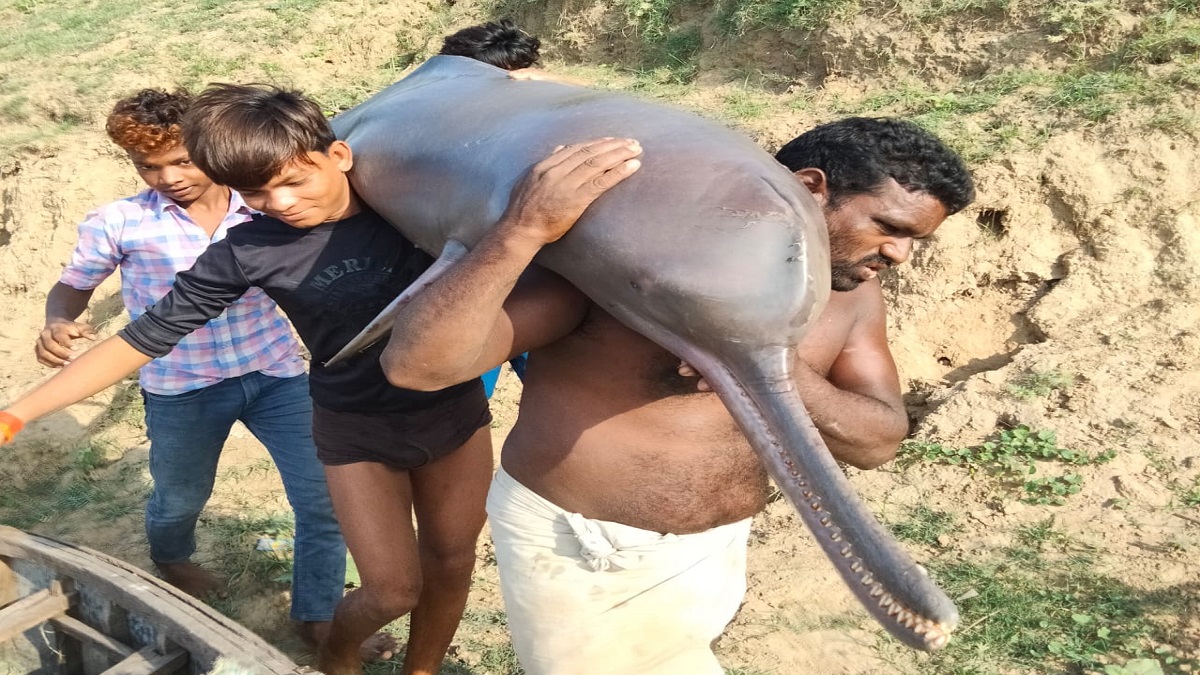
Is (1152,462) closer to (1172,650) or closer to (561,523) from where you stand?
(1172,650)

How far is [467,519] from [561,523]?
810 millimetres

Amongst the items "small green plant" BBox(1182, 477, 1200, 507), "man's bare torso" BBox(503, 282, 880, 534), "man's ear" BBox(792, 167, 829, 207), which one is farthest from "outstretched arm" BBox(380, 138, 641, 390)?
"small green plant" BBox(1182, 477, 1200, 507)

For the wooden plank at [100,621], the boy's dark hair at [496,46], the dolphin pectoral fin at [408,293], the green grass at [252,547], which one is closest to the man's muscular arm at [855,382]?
the dolphin pectoral fin at [408,293]

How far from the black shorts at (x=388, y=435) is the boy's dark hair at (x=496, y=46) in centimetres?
113

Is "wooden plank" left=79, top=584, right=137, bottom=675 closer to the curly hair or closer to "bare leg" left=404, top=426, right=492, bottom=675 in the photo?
"bare leg" left=404, top=426, right=492, bottom=675

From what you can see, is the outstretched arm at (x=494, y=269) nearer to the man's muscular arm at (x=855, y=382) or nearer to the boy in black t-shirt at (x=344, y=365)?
the man's muscular arm at (x=855, y=382)

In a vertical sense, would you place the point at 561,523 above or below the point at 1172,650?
above

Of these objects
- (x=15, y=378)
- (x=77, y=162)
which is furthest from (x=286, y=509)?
(x=77, y=162)

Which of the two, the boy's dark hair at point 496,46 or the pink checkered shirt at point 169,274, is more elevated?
the boy's dark hair at point 496,46

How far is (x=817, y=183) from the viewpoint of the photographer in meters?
1.83

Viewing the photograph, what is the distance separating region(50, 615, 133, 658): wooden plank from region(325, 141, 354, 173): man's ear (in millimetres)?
1312

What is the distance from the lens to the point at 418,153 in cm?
207

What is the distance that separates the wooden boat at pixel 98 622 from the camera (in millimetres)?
2229

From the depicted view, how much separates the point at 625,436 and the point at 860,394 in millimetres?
483
